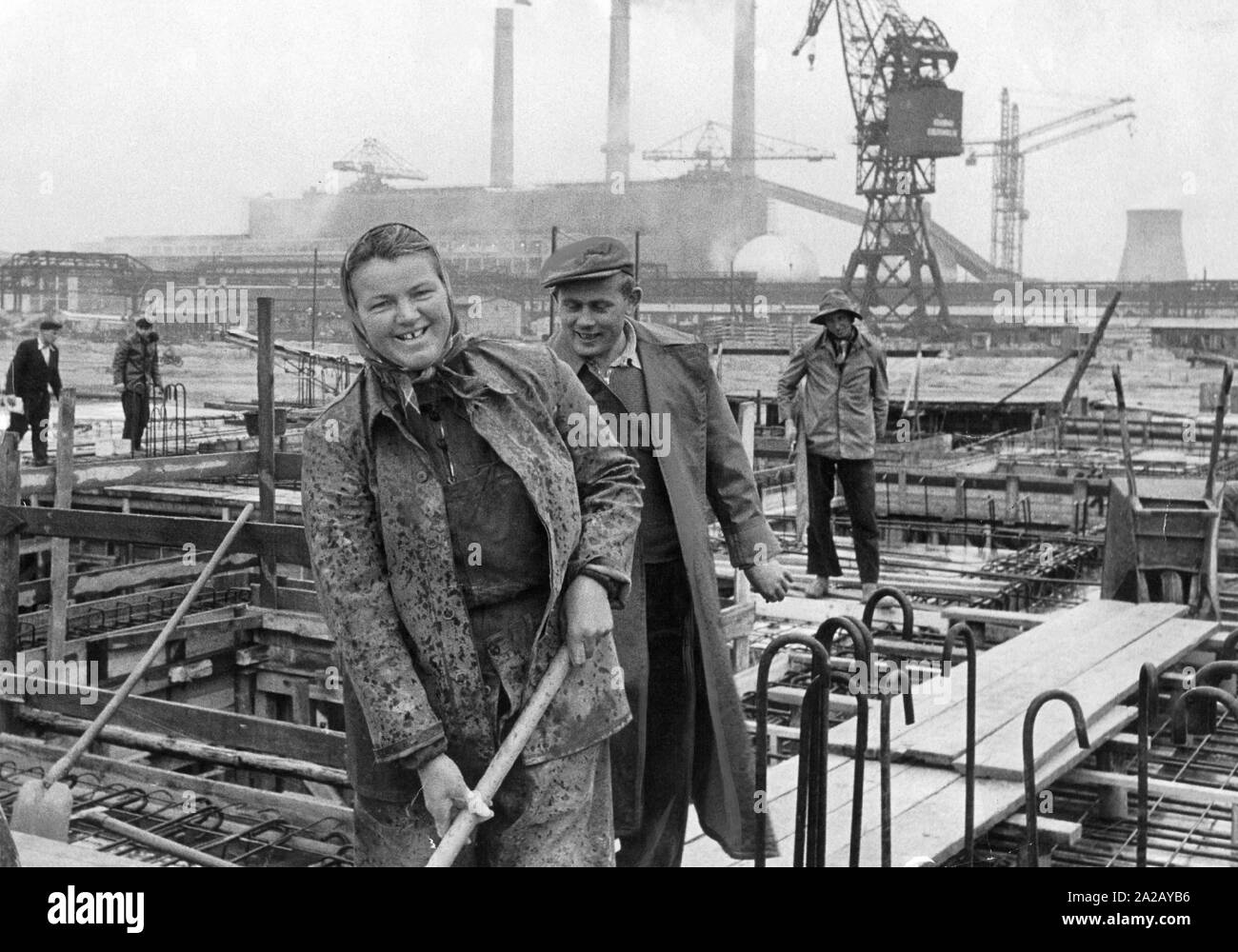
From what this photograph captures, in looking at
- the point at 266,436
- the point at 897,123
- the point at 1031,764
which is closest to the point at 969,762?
the point at 1031,764

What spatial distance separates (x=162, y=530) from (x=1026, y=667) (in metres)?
3.52

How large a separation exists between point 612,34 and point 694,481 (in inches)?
3266

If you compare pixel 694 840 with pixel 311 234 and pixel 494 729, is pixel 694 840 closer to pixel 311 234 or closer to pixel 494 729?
pixel 494 729

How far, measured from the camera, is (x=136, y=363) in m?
14.6

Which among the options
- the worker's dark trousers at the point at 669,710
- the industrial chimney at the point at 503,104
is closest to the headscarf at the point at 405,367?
the worker's dark trousers at the point at 669,710

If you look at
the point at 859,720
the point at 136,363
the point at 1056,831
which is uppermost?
the point at 136,363

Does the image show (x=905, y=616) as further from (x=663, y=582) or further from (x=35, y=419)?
(x=35, y=419)

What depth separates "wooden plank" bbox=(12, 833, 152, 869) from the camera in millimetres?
3148

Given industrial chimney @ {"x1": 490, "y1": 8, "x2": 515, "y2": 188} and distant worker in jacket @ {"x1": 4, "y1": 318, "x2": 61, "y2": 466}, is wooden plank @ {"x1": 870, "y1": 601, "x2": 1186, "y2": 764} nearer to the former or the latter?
distant worker in jacket @ {"x1": 4, "y1": 318, "x2": 61, "y2": 466}

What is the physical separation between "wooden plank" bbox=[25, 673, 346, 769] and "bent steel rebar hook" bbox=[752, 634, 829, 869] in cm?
249

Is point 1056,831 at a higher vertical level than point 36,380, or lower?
lower

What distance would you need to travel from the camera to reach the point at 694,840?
391 cm

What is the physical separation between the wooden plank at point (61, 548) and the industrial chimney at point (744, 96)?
71.5 m
